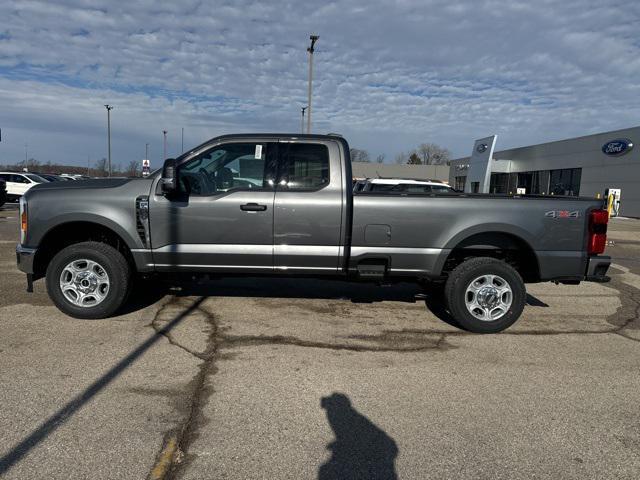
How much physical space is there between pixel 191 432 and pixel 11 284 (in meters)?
5.37

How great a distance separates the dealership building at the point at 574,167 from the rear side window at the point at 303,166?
21144mm

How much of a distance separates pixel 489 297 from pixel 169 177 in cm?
358

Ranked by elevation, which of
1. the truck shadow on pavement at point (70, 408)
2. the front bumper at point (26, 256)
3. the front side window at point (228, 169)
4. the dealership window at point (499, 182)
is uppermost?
the dealership window at point (499, 182)

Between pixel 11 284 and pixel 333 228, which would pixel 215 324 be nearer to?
pixel 333 228

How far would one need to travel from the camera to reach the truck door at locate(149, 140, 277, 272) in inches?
203

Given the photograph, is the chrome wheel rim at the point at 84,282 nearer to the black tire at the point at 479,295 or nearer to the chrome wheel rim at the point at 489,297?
the black tire at the point at 479,295

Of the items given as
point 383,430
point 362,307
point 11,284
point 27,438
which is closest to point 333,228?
point 362,307

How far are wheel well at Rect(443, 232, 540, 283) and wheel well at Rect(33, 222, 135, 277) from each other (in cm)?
369

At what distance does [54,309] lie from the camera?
5.75m

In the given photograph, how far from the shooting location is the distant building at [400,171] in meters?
65.2

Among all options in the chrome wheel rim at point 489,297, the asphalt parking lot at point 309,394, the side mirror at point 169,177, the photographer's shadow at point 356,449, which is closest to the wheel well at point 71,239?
the asphalt parking lot at point 309,394

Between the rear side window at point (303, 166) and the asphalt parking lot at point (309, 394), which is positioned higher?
the rear side window at point (303, 166)

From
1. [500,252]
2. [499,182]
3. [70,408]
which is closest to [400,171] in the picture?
[499,182]

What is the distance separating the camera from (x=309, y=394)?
3701 millimetres
